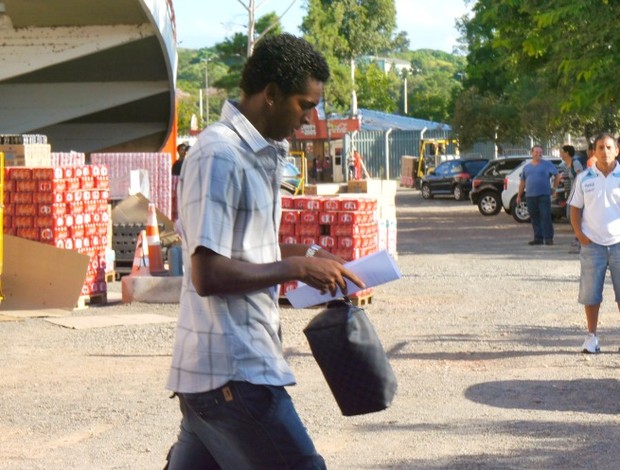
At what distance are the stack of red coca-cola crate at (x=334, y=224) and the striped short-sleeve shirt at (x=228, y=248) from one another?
37.7 ft

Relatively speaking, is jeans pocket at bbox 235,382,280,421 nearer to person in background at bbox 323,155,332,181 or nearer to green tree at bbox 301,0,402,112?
green tree at bbox 301,0,402,112

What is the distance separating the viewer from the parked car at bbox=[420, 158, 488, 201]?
50.4 m

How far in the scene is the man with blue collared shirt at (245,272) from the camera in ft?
12.2

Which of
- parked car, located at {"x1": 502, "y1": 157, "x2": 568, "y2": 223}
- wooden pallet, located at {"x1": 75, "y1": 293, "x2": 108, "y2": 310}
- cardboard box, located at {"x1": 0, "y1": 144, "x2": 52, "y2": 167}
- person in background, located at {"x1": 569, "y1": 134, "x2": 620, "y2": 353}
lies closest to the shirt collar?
person in background, located at {"x1": 569, "y1": 134, "x2": 620, "y2": 353}

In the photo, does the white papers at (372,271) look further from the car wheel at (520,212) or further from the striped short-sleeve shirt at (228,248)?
the car wheel at (520,212)

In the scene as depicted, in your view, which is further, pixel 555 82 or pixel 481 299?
pixel 555 82

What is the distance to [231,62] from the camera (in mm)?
79438

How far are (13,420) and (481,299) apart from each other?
8.16 m

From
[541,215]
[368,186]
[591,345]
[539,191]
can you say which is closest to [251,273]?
[591,345]

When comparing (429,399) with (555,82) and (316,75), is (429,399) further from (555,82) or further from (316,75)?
(555,82)

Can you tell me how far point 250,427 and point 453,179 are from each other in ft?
160

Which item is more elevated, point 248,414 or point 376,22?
point 376,22

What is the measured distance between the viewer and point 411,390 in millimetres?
9844

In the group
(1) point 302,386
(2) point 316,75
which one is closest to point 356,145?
(1) point 302,386
